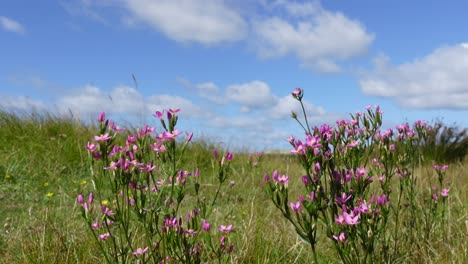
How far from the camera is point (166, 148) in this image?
231cm

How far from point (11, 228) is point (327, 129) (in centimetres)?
359

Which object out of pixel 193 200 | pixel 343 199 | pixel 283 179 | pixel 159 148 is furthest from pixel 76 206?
pixel 343 199

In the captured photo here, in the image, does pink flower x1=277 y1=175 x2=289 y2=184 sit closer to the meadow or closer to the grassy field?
→ the meadow

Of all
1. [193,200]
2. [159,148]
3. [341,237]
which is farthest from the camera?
[193,200]

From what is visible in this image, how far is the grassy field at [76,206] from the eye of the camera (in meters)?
3.42

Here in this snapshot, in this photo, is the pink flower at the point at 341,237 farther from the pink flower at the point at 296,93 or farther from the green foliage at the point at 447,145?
the green foliage at the point at 447,145

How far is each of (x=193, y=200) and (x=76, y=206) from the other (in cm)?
176

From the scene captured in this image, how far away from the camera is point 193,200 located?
638cm

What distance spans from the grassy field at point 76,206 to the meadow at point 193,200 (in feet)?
0.03

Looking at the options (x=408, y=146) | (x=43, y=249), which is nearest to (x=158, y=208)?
(x=43, y=249)

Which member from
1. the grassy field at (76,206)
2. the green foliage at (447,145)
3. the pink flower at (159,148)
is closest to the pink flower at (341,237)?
the pink flower at (159,148)

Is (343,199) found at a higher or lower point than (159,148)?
lower

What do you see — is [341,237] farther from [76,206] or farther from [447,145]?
[447,145]

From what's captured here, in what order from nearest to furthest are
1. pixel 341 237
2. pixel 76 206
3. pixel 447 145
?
1. pixel 341 237
2. pixel 76 206
3. pixel 447 145
